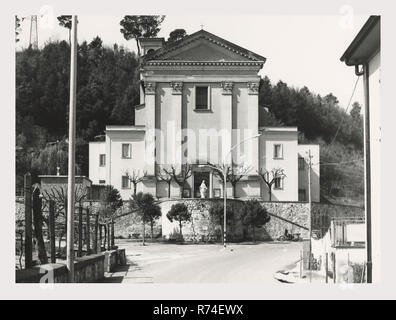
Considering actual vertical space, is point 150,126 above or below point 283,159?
above

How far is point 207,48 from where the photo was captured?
30.2m

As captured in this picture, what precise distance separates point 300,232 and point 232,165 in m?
7.88

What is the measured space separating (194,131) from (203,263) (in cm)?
898

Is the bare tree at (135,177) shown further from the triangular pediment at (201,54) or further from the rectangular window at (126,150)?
the triangular pediment at (201,54)

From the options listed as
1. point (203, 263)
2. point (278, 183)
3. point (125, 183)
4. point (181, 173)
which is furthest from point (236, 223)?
point (203, 263)

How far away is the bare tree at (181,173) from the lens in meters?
31.4

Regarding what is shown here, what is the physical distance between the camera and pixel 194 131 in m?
30.5

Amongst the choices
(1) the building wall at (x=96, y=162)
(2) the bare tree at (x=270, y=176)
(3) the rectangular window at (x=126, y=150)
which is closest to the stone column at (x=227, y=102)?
(2) the bare tree at (x=270, y=176)

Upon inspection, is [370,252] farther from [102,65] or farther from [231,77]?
[231,77]

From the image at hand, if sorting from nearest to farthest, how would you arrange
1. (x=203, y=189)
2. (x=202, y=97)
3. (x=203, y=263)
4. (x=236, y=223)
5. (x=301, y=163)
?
1. (x=203, y=263)
2. (x=236, y=223)
3. (x=202, y=97)
4. (x=203, y=189)
5. (x=301, y=163)

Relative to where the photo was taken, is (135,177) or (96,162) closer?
(135,177)

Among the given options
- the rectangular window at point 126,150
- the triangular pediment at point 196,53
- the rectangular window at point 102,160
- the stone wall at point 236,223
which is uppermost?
the triangular pediment at point 196,53

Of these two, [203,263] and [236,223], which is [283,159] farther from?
[203,263]

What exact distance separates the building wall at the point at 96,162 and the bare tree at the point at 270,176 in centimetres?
746
